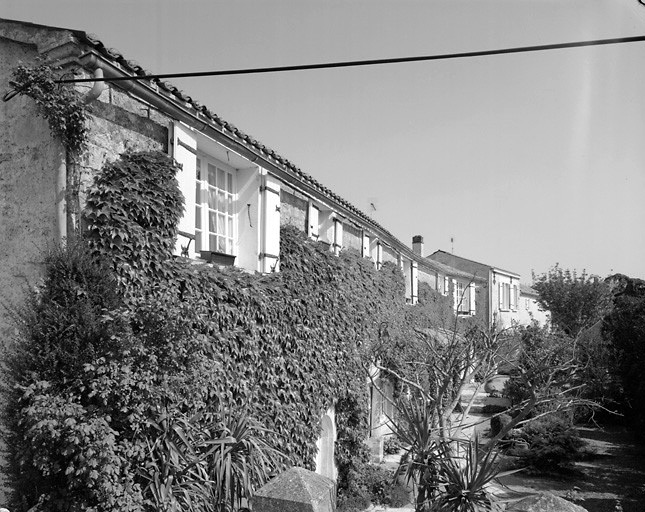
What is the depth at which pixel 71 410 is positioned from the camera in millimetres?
4613

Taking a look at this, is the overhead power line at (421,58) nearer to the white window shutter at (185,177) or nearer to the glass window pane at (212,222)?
the white window shutter at (185,177)

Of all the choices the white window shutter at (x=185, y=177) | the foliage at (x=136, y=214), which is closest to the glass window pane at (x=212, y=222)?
the white window shutter at (x=185, y=177)

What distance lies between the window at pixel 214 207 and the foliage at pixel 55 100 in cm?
212

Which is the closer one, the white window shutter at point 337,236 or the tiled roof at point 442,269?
the white window shutter at point 337,236

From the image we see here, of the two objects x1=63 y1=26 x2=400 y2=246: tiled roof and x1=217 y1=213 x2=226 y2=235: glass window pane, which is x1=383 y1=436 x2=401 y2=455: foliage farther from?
x1=217 y1=213 x2=226 y2=235: glass window pane

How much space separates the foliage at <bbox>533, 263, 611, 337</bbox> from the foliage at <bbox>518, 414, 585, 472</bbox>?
35.4 feet

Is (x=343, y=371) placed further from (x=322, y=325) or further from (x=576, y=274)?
(x=576, y=274)

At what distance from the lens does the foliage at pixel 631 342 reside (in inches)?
634

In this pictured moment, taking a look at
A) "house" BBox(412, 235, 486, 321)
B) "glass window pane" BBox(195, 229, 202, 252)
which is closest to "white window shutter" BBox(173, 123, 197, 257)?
"glass window pane" BBox(195, 229, 202, 252)

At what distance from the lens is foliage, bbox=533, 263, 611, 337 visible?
27156mm

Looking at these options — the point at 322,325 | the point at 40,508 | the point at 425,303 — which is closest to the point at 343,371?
the point at 322,325

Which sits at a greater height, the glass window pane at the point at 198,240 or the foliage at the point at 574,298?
the glass window pane at the point at 198,240

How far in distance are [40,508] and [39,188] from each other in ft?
10.2

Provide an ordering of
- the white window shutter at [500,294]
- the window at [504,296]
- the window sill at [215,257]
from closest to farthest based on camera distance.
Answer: the window sill at [215,257] < the white window shutter at [500,294] < the window at [504,296]
